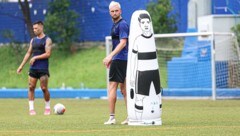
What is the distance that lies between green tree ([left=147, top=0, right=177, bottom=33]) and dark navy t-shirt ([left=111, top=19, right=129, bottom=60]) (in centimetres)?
1948

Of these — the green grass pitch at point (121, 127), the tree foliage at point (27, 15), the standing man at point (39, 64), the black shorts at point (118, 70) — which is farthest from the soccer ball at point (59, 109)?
the tree foliage at point (27, 15)

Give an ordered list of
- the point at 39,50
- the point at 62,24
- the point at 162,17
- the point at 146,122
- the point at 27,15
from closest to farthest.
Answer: the point at 146,122 < the point at 39,50 < the point at 162,17 < the point at 62,24 < the point at 27,15

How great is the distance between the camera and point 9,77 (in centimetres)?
3641

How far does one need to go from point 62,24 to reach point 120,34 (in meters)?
22.1

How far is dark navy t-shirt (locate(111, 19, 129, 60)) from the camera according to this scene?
15.2m

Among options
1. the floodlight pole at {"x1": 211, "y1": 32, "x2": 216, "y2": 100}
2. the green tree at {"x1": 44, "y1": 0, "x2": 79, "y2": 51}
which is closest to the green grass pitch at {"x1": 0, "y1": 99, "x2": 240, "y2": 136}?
the floodlight pole at {"x1": 211, "y1": 32, "x2": 216, "y2": 100}

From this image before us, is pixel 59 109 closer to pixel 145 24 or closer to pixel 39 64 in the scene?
pixel 39 64

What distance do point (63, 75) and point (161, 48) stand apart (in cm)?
601

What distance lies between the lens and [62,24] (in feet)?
122

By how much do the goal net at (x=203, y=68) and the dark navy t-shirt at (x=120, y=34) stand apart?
481 inches

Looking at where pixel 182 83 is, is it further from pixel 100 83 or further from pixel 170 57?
pixel 100 83

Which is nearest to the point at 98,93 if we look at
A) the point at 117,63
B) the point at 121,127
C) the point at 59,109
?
the point at 59,109

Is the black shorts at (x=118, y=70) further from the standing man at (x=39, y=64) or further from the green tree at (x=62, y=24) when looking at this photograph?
the green tree at (x=62, y=24)

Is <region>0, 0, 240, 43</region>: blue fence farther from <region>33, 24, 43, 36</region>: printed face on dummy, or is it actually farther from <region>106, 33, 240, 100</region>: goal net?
<region>33, 24, 43, 36</region>: printed face on dummy
